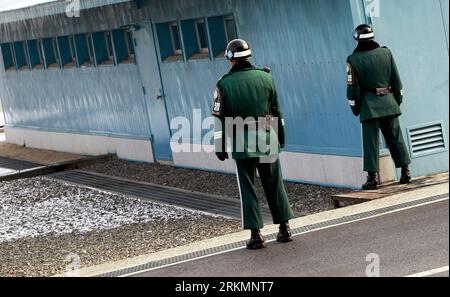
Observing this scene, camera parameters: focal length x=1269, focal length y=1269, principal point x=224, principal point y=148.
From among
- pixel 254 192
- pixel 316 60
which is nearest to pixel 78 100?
pixel 316 60

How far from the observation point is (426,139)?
14.4 meters

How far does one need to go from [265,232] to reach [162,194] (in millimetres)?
5662

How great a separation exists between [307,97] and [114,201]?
3.57 m

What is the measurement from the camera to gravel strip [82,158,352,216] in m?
14.8

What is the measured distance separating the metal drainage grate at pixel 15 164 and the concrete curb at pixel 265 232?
12.3m

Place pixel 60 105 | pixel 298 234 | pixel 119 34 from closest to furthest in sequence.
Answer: pixel 298 234 → pixel 119 34 → pixel 60 105

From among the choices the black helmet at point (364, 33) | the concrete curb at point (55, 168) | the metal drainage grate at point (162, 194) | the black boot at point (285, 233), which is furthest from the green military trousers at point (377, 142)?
the concrete curb at point (55, 168)

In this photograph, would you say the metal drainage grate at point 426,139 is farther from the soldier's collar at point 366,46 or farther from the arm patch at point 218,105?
the arm patch at point 218,105

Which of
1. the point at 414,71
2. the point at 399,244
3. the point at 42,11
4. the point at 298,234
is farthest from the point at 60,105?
the point at 399,244

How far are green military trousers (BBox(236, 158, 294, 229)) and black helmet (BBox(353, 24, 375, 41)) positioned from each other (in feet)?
7.91

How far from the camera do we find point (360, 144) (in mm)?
14578

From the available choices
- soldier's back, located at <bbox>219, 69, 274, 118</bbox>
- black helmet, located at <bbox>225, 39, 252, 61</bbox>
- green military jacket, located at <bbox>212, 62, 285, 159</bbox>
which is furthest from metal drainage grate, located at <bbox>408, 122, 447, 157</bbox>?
black helmet, located at <bbox>225, 39, 252, 61</bbox>

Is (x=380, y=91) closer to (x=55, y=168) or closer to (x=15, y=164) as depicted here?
(x=55, y=168)
